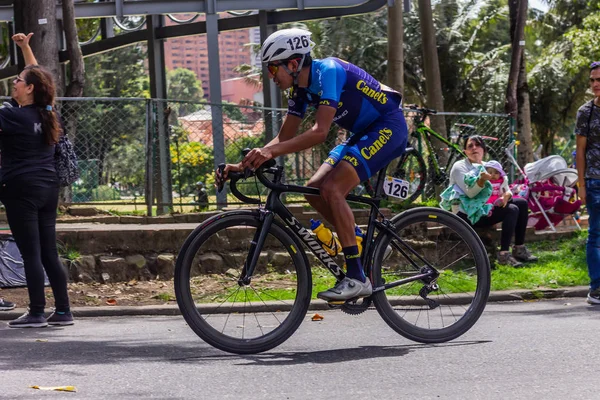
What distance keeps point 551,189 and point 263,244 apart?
26.3 feet

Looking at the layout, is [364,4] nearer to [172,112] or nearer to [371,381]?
[172,112]

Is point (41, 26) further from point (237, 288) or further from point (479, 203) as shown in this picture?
point (237, 288)

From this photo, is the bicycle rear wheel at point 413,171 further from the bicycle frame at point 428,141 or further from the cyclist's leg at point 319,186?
the cyclist's leg at point 319,186

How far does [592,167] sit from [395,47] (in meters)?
8.49

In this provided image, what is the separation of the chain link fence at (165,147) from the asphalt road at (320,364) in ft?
16.2

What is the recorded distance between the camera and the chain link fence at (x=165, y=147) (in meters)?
12.7

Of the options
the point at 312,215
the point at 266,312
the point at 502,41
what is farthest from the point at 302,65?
the point at 502,41

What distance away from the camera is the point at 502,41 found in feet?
171

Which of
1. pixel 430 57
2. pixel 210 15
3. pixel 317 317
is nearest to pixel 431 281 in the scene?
pixel 317 317

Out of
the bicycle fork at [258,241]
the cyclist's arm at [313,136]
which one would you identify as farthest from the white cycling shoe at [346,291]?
the cyclist's arm at [313,136]

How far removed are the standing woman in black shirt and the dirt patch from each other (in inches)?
50.8

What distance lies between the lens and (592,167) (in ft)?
29.4

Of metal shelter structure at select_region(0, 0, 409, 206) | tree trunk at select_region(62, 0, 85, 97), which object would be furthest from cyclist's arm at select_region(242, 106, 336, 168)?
metal shelter structure at select_region(0, 0, 409, 206)

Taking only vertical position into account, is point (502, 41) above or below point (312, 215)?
above
